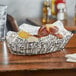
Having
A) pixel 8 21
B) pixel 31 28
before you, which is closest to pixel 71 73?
pixel 31 28

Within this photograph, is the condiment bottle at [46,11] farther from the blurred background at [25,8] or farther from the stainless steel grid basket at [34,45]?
the stainless steel grid basket at [34,45]

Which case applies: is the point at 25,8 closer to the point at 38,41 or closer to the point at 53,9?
the point at 53,9

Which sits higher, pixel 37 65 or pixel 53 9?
pixel 53 9

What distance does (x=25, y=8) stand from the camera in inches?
103

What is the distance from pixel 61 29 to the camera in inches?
46.6

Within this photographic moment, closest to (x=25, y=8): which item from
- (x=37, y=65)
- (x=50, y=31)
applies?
(x=50, y=31)

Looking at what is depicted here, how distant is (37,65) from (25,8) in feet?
5.62

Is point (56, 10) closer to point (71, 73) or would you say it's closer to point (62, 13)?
point (62, 13)

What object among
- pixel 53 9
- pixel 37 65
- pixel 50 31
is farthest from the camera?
pixel 53 9

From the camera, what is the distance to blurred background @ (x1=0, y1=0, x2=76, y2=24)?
2590mm

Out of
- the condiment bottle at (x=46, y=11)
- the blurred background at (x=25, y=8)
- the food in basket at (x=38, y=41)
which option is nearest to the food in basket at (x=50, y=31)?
the food in basket at (x=38, y=41)

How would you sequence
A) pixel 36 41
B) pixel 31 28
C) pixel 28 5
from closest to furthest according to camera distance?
pixel 36 41, pixel 31 28, pixel 28 5

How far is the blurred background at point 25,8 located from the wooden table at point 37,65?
1.52 meters

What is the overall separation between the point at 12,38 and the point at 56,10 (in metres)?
1.36
